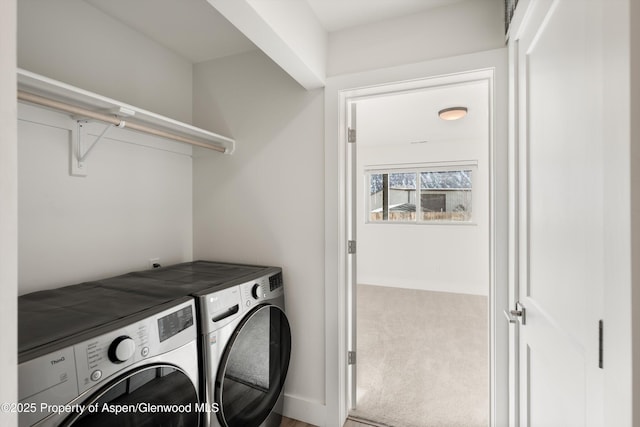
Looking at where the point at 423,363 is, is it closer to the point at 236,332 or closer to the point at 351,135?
the point at 236,332

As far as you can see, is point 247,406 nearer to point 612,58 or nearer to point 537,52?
point 612,58

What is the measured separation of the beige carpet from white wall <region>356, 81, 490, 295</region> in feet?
2.08

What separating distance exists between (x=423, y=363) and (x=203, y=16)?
291cm

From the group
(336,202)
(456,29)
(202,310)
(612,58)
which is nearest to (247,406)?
(202,310)

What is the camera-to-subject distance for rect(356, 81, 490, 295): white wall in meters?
4.29

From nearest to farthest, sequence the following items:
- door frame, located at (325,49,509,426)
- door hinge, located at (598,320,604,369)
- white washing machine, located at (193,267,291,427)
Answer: door hinge, located at (598,320,604,369)
white washing machine, located at (193,267,291,427)
door frame, located at (325,49,509,426)

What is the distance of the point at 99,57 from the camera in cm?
157

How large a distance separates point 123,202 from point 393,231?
428 centimetres

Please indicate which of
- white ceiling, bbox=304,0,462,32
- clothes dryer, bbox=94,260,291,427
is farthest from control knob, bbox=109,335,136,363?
white ceiling, bbox=304,0,462,32

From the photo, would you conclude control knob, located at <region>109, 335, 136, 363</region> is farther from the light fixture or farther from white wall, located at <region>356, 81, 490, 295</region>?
white wall, located at <region>356, 81, 490, 295</region>

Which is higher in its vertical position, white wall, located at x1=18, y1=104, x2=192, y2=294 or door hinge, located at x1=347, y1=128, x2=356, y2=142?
door hinge, located at x1=347, y1=128, x2=356, y2=142

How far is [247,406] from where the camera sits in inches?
56.6

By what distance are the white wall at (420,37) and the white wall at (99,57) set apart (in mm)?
1055

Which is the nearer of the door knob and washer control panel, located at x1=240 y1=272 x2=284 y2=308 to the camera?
the door knob
